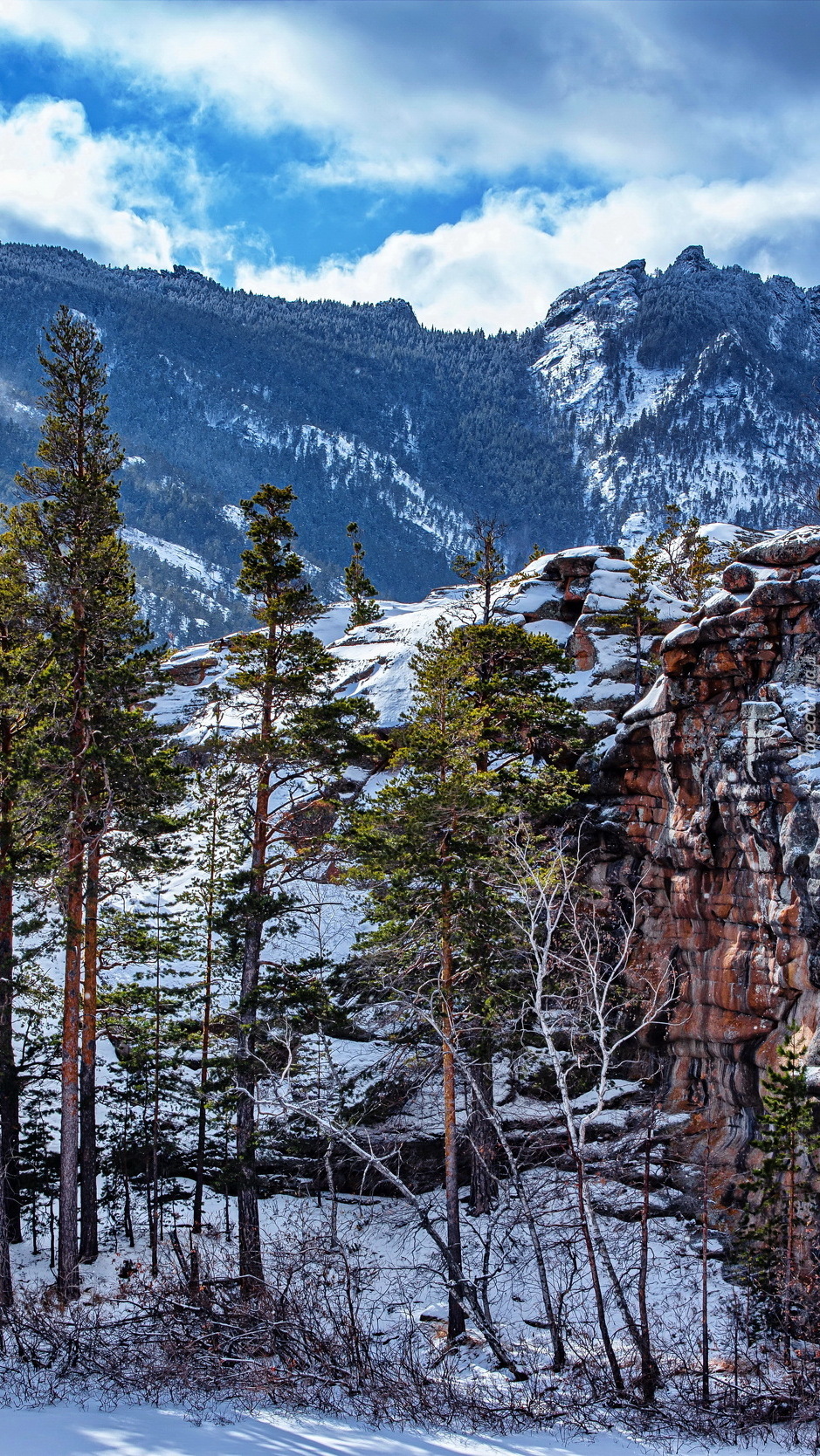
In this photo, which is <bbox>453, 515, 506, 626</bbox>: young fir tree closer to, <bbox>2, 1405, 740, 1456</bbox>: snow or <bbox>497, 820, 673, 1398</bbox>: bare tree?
<bbox>497, 820, 673, 1398</bbox>: bare tree

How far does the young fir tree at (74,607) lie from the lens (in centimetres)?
1609

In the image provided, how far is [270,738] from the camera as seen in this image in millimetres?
17688

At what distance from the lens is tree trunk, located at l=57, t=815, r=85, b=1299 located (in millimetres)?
15836

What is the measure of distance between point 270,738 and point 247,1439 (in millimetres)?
10971

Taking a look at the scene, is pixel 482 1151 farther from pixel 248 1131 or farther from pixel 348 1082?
pixel 248 1131

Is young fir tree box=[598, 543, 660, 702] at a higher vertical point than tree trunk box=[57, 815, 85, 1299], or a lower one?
higher

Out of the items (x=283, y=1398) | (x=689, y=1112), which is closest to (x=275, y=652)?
(x=283, y=1398)

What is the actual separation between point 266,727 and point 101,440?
6.48m

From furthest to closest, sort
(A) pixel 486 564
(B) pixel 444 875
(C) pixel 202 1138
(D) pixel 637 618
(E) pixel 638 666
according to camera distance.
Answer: (D) pixel 637 618
(E) pixel 638 666
(A) pixel 486 564
(C) pixel 202 1138
(B) pixel 444 875

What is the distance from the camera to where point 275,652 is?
18.6m

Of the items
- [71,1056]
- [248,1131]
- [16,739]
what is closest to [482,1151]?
[248,1131]

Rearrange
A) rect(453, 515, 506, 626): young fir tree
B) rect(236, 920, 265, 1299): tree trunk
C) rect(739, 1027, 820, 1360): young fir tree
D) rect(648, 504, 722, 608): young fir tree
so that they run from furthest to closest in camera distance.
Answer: rect(648, 504, 722, 608): young fir tree, rect(453, 515, 506, 626): young fir tree, rect(236, 920, 265, 1299): tree trunk, rect(739, 1027, 820, 1360): young fir tree

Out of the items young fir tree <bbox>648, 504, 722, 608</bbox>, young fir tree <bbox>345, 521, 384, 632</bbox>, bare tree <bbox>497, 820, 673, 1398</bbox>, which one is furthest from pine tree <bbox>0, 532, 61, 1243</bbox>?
young fir tree <bbox>345, 521, 384, 632</bbox>

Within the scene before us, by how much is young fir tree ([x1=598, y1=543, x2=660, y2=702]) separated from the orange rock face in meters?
7.02
